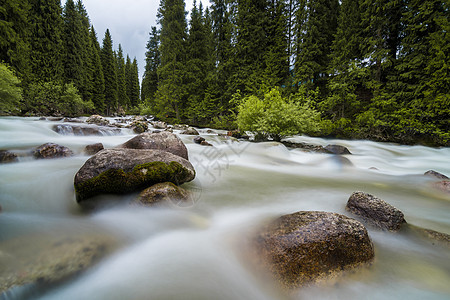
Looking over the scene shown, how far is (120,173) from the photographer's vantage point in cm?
Result: 283

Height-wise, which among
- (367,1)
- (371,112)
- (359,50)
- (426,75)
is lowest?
(371,112)

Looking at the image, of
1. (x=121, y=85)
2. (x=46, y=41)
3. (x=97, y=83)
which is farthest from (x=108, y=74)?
(x=46, y=41)

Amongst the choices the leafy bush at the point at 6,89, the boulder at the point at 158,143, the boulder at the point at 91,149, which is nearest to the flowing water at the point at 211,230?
the boulder at the point at 91,149

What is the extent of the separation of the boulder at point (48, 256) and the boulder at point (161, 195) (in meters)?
0.72

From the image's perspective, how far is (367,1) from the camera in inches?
432

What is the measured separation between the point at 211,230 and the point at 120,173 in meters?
1.69

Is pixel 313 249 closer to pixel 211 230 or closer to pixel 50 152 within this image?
pixel 211 230

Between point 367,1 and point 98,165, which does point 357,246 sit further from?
point 367,1

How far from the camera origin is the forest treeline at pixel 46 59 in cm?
1346

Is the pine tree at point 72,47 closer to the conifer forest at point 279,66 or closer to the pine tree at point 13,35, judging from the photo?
the conifer forest at point 279,66

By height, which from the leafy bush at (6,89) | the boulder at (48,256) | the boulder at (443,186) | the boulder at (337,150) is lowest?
the boulder at (48,256)

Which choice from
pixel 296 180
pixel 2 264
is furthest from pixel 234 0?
pixel 2 264

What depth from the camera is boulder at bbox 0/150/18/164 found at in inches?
161

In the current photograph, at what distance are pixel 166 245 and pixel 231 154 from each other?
5566 mm
